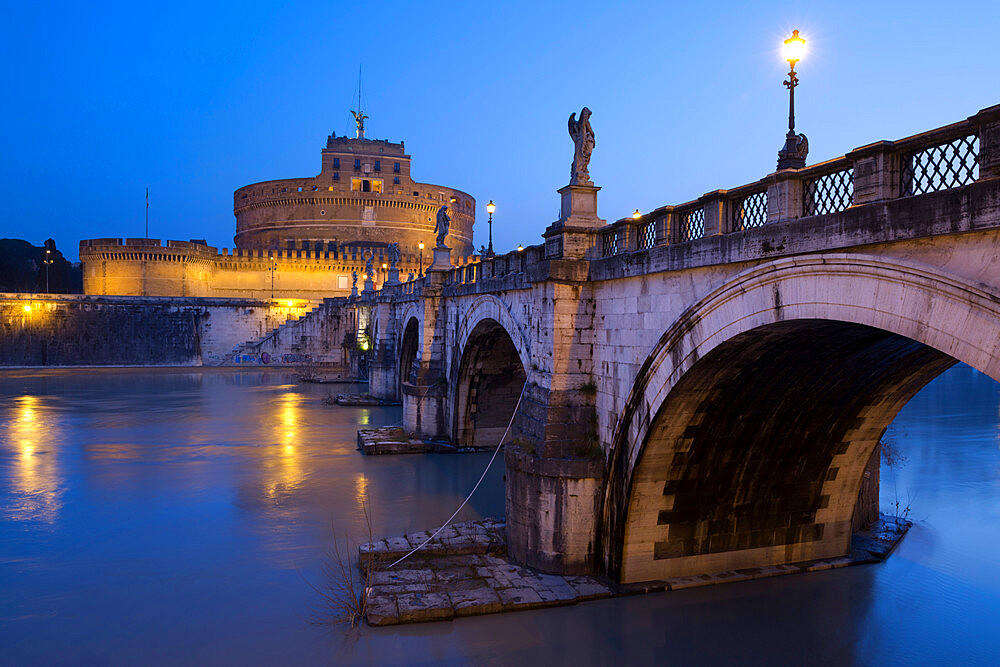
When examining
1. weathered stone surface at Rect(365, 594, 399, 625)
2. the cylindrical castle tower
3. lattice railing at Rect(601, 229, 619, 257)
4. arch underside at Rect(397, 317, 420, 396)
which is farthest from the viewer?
the cylindrical castle tower

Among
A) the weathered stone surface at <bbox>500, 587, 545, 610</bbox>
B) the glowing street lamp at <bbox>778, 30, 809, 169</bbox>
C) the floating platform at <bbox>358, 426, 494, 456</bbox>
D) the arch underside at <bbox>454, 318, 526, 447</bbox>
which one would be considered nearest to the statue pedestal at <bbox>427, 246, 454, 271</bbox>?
the arch underside at <bbox>454, 318, 526, 447</bbox>

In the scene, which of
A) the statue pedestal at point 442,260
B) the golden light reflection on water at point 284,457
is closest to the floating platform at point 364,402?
the golden light reflection on water at point 284,457

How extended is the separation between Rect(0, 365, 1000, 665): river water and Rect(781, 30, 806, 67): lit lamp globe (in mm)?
7309

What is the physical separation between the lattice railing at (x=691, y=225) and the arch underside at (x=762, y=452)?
5.13ft

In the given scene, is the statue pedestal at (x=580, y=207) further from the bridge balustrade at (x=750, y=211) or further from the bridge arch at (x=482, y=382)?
the bridge arch at (x=482, y=382)

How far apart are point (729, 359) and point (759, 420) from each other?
1.87m

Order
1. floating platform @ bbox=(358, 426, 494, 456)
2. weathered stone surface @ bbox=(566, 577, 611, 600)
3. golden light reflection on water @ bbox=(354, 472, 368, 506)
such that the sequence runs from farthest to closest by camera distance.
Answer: floating platform @ bbox=(358, 426, 494, 456) → golden light reflection on water @ bbox=(354, 472, 368, 506) → weathered stone surface @ bbox=(566, 577, 611, 600)

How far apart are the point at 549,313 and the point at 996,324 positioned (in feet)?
22.9

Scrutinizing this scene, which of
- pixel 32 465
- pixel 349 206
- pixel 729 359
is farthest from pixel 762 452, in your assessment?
pixel 349 206

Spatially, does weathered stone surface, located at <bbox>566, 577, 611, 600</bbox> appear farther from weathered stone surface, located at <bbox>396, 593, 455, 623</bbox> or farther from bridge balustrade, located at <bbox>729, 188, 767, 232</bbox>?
bridge balustrade, located at <bbox>729, 188, 767, 232</bbox>

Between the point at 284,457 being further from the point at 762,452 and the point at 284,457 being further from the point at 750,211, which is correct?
the point at 750,211

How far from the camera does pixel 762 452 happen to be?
1046cm

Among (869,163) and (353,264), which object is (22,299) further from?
(869,163)

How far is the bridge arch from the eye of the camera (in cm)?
1977
